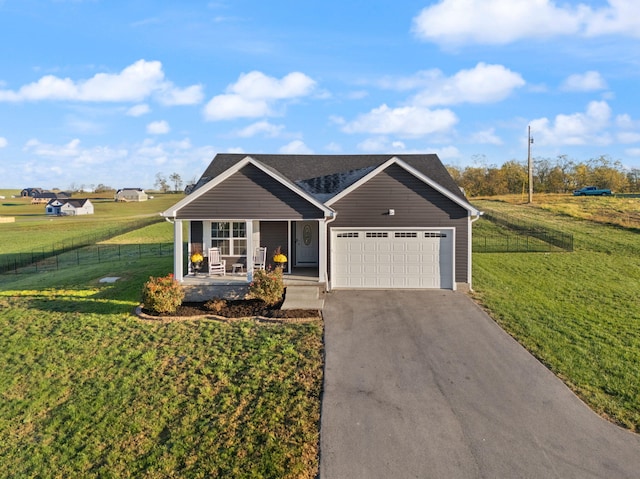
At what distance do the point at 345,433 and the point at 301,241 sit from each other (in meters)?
11.5

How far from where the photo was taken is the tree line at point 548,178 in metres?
67.4

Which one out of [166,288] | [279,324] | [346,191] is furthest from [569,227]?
[166,288]

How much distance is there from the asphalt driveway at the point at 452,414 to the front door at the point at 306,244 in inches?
257

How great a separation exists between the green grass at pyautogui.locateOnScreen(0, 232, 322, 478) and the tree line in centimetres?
6451

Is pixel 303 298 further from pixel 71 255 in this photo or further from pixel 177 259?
pixel 71 255

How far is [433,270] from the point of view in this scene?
15562mm

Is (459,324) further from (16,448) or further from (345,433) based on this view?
(16,448)

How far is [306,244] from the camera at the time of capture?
17594 millimetres

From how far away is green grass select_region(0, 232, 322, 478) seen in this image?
6141mm

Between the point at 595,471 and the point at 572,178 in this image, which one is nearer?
the point at 595,471

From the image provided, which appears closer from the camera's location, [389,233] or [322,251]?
[322,251]

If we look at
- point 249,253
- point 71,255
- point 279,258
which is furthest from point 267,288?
point 71,255

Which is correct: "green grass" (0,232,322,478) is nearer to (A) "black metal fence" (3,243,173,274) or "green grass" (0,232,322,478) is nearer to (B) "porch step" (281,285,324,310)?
(B) "porch step" (281,285,324,310)

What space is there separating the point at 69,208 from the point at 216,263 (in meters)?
88.0
